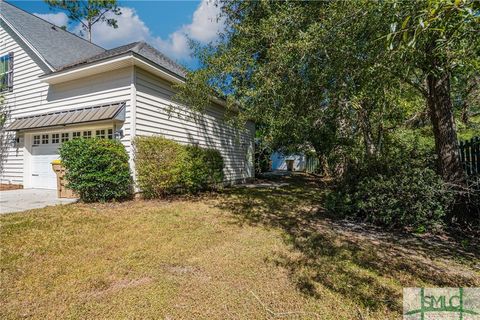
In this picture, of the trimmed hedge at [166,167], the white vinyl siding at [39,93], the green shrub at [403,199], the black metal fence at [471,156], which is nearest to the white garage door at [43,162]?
the white vinyl siding at [39,93]

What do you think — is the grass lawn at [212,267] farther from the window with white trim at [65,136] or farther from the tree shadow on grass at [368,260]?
the window with white trim at [65,136]

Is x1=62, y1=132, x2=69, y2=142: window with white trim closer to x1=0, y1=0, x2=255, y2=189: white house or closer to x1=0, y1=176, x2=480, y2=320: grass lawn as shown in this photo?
x1=0, y1=0, x2=255, y2=189: white house

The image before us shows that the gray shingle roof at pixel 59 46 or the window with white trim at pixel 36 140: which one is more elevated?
the gray shingle roof at pixel 59 46

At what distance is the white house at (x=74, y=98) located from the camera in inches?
293

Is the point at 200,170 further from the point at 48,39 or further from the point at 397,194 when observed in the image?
the point at 48,39

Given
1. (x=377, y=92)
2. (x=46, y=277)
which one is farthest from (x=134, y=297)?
(x=377, y=92)

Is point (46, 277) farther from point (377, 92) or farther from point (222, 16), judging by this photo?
point (222, 16)

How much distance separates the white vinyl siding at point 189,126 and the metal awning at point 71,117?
2.03ft

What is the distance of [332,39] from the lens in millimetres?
4742

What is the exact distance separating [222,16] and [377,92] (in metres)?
6.25

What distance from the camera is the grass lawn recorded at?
2.37m

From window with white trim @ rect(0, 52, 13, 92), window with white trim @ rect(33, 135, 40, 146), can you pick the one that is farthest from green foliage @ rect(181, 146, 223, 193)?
window with white trim @ rect(0, 52, 13, 92)

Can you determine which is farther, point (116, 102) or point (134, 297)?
point (116, 102)

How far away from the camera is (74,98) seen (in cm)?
848
